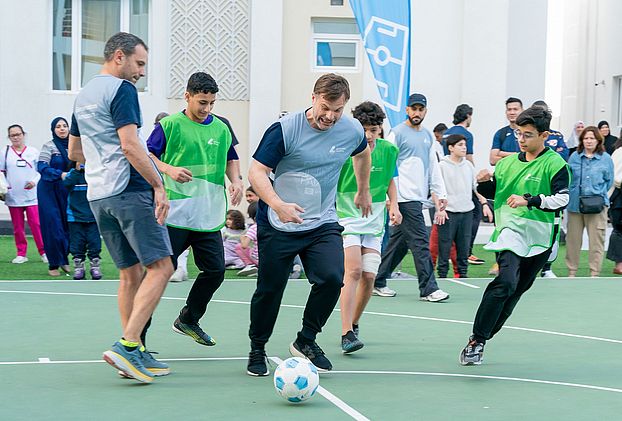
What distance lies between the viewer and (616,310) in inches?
456

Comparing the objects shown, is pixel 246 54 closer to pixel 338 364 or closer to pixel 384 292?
pixel 384 292

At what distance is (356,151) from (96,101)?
1734 mm

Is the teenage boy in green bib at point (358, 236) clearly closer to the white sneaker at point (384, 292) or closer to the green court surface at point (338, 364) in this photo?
the green court surface at point (338, 364)

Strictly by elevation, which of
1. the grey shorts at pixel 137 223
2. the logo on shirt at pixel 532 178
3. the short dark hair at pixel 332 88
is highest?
the short dark hair at pixel 332 88

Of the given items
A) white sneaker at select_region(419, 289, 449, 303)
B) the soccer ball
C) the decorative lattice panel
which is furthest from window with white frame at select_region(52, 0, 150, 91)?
the soccer ball

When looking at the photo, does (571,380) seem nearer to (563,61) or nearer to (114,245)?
(114,245)

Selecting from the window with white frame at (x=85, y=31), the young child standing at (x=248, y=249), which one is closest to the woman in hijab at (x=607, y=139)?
the young child standing at (x=248, y=249)

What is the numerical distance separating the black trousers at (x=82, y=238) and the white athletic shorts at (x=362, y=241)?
5.38 meters

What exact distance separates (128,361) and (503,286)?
8.37 feet

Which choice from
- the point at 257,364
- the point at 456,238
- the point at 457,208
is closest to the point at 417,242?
the point at 457,208

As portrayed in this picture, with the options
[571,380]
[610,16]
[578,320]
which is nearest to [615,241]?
[578,320]

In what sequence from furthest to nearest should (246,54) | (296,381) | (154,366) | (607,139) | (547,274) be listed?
1. (246,54)
2. (607,139)
3. (547,274)
4. (154,366)
5. (296,381)

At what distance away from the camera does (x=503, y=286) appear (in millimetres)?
7863

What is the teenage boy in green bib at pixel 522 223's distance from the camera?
25.9ft
